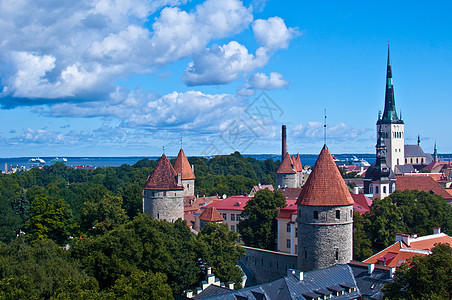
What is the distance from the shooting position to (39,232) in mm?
48125

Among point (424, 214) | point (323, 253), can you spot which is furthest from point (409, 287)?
point (424, 214)

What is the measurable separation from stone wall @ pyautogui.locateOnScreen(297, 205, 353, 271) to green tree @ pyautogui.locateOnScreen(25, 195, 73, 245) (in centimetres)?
2681

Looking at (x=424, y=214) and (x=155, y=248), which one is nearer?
(x=155, y=248)

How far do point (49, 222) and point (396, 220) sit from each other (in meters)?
30.7

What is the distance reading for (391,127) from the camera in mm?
95000

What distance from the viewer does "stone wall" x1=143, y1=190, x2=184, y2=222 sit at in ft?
142

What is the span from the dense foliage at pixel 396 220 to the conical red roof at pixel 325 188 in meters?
5.79

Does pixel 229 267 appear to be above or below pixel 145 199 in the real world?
below

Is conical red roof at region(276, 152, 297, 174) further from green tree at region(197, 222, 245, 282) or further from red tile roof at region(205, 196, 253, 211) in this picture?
green tree at region(197, 222, 245, 282)

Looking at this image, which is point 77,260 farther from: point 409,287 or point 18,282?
point 409,287

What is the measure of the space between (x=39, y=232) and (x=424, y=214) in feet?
112

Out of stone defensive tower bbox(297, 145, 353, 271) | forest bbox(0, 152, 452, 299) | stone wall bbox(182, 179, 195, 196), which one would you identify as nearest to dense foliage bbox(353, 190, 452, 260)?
A: forest bbox(0, 152, 452, 299)

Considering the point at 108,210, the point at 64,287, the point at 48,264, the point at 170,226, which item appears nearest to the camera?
the point at 64,287

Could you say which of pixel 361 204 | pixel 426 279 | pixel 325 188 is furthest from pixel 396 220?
pixel 426 279
